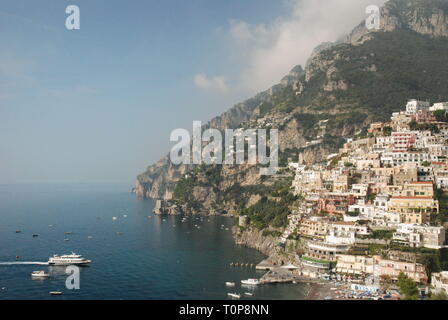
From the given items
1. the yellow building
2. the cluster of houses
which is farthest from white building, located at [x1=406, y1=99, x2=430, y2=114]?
the yellow building

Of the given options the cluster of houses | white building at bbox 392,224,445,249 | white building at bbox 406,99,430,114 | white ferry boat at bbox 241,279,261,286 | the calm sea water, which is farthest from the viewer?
white building at bbox 406,99,430,114

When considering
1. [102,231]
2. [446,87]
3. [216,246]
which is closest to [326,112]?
[446,87]

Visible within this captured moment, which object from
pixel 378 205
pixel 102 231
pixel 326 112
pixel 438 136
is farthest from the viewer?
pixel 326 112

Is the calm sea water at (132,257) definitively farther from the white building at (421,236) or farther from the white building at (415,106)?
the white building at (415,106)

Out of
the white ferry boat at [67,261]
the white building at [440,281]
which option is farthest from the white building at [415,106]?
the white ferry boat at [67,261]

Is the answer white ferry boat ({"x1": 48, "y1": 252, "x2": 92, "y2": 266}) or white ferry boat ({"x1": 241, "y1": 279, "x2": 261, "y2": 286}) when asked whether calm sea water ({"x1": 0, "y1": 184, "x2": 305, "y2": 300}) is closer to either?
white ferry boat ({"x1": 241, "y1": 279, "x2": 261, "y2": 286})

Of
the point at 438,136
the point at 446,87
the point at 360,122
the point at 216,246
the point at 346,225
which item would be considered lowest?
the point at 216,246

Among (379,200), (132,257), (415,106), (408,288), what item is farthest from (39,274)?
(415,106)
